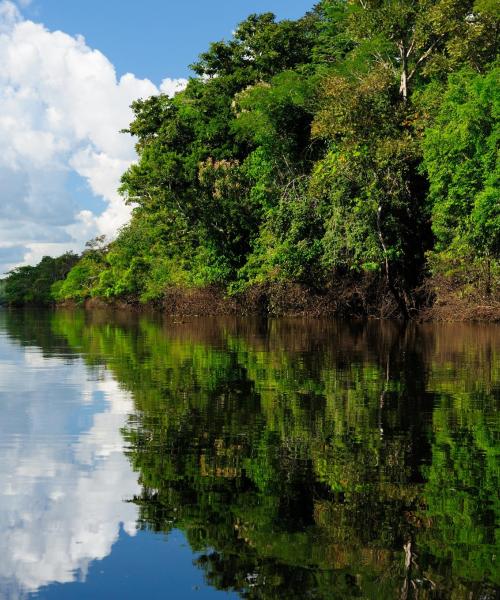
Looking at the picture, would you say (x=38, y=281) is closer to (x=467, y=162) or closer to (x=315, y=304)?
(x=315, y=304)

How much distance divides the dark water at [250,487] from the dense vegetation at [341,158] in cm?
1754

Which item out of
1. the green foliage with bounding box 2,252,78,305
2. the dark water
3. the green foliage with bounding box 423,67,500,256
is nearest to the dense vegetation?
the green foliage with bounding box 423,67,500,256

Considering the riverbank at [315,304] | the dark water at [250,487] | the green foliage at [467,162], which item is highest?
the green foliage at [467,162]

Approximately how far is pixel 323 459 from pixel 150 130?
38606 millimetres

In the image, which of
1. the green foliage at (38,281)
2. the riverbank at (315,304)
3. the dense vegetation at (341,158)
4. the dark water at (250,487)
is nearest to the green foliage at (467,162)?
the dense vegetation at (341,158)

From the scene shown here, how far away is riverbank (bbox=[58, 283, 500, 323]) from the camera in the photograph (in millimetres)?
28781

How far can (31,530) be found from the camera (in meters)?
4.55

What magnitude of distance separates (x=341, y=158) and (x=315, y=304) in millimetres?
6552


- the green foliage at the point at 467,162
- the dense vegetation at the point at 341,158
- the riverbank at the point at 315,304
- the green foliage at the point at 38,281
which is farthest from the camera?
the green foliage at the point at 38,281

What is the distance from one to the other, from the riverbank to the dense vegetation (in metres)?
0.19

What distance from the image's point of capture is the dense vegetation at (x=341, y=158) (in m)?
27.6

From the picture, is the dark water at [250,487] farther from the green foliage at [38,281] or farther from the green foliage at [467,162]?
the green foliage at [38,281]

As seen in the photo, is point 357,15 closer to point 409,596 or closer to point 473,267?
point 473,267

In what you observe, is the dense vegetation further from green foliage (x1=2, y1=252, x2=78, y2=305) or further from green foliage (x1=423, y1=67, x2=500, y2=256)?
green foliage (x1=2, y1=252, x2=78, y2=305)
